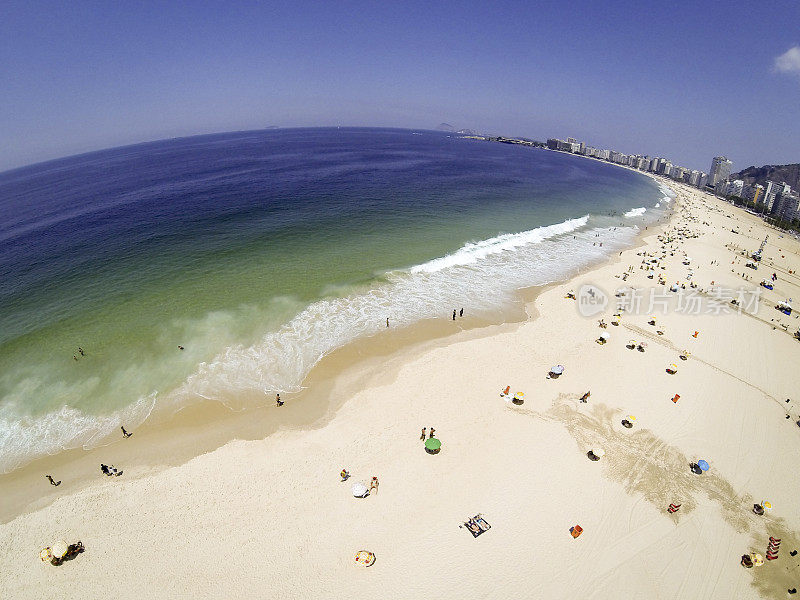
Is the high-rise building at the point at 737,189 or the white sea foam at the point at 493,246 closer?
the white sea foam at the point at 493,246

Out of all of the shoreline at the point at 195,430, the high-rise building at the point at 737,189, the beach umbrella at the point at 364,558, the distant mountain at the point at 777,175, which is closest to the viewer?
the beach umbrella at the point at 364,558

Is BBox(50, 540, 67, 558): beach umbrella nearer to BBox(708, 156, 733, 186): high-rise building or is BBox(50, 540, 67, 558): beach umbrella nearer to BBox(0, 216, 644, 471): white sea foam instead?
BBox(0, 216, 644, 471): white sea foam

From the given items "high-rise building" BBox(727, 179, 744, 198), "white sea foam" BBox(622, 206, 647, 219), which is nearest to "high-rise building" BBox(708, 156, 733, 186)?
"high-rise building" BBox(727, 179, 744, 198)

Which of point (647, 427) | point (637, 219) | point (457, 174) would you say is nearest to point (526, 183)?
point (457, 174)

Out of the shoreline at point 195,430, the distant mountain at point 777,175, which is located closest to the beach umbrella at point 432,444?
the shoreline at point 195,430

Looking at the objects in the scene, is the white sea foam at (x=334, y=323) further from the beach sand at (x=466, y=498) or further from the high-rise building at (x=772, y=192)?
the high-rise building at (x=772, y=192)

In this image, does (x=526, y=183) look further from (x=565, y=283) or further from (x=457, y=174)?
(x=565, y=283)

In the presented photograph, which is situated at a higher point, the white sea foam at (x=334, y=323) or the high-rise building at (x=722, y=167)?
the high-rise building at (x=722, y=167)

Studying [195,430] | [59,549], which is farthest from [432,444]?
[59,549]
